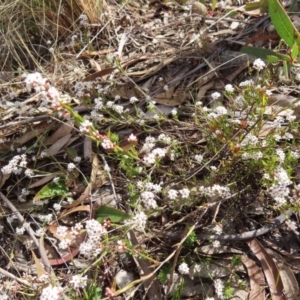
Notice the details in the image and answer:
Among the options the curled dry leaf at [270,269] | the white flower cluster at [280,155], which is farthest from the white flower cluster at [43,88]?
the curled dry leaf at [270,269]

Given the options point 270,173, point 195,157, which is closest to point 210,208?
point 195,157

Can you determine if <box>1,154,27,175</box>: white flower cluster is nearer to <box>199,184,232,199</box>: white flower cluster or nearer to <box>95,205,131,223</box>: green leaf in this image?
<box>95,205,131,223</box>: green leaf

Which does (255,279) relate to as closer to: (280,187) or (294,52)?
(280,187)

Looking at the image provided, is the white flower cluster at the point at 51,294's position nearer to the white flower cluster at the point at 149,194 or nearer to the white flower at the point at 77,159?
the white flower cluster at the point at 149,194

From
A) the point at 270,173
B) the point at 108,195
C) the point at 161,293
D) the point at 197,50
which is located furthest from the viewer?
the point at 197,50

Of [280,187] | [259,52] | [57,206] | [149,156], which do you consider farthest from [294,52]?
[57,206]

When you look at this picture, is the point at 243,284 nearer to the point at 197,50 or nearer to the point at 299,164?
the point at 299,164

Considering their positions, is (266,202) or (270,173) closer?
(270,173)
